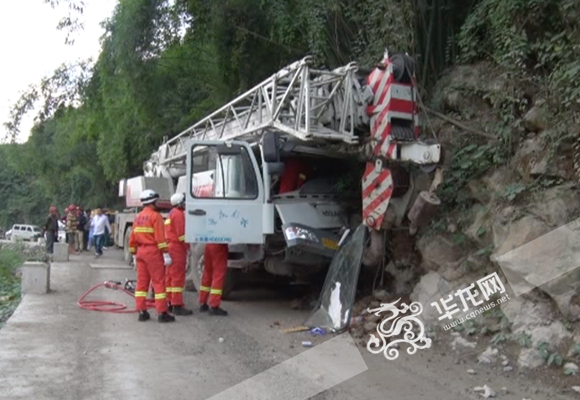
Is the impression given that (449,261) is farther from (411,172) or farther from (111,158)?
(111,158)

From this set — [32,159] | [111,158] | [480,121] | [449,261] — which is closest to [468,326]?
[449,261]

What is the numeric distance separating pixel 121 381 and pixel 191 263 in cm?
512

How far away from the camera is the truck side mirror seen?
25.5ft

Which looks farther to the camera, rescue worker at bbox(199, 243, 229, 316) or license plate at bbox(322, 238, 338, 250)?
rescue worker at bbox(199, 243, 229, 316)

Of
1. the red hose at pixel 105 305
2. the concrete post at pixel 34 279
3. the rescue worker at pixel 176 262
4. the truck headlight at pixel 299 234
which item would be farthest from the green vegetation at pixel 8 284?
the truck headlight at pixel 299 234

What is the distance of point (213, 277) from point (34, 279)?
11.4 ft

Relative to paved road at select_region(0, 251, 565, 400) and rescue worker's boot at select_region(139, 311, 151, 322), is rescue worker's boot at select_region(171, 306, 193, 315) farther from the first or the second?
rescue worker's boot at select_region(139, 311, 151, 322)

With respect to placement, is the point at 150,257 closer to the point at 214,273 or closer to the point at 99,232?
the point at 214,273

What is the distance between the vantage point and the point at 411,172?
7492mm

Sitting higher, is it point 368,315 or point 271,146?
point 271,146

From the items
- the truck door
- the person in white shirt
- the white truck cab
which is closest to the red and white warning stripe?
the white truck cab

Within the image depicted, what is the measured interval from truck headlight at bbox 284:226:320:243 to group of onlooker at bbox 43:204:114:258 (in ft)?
40.7

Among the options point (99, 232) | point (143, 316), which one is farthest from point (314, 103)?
point (99, 232)

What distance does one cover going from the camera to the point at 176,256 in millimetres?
8875
